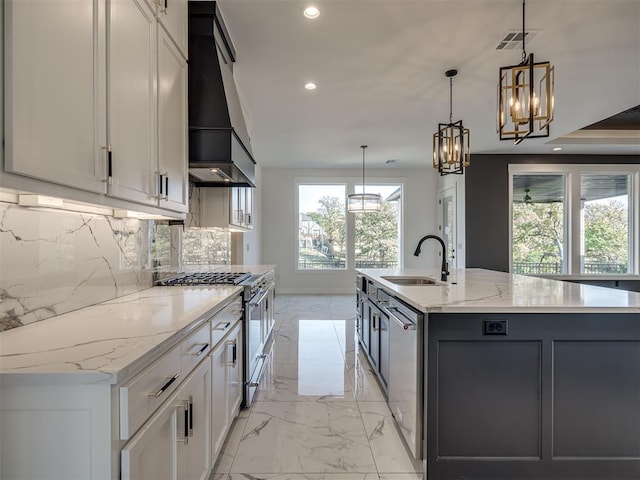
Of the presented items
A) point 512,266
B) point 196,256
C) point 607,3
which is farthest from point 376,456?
point 512,266

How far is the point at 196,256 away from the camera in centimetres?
334

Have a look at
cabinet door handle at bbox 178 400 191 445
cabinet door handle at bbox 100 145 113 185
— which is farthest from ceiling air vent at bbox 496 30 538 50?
cabinet door handle at bbox 178 400 191 445

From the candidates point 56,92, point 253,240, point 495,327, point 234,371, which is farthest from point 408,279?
point 253,240

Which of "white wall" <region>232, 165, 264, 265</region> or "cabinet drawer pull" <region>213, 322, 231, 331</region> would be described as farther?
"white wall" <region>232, 165, 264, 265</region>

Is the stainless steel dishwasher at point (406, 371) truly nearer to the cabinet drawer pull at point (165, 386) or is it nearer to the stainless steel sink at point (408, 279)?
the stainless steel sink at point (408, 279)

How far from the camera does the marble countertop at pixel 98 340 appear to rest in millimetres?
843

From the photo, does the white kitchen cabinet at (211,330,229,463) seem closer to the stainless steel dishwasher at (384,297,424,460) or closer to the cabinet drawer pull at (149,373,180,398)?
the cabinet drawer pull at (149,373,180,398)

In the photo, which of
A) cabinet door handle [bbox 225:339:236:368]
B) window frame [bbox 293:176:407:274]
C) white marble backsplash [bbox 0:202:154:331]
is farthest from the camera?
window frame [bbox 293:176:407:274]

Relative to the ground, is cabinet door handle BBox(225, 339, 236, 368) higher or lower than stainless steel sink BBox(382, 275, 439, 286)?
lower

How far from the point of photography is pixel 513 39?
2.59 m

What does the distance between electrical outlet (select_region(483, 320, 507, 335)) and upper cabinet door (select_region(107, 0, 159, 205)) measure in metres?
1.82

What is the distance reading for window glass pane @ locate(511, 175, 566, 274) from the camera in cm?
630

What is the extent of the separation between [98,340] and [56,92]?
0.79 meters

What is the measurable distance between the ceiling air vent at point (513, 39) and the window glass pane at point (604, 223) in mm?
4908
